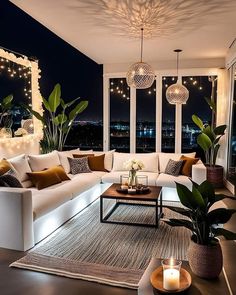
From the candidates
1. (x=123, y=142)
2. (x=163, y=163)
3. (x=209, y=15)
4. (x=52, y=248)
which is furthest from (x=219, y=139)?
(x=52, y=248)

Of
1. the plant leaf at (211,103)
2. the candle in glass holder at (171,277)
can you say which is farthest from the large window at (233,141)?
the candle in glass holder at (171,277)

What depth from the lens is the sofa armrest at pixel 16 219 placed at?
328cm

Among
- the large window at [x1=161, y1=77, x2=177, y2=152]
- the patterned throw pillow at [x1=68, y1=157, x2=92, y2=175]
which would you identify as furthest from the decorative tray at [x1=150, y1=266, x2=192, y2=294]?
the large window at [x1=161, y1=77, x2=177, y2=152]

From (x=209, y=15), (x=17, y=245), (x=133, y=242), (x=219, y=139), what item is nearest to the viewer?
(x=17, y=245)

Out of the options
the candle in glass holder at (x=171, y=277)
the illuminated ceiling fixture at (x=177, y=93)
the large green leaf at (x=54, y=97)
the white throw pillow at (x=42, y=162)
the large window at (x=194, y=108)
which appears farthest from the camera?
the large window at (x=194, y=108)

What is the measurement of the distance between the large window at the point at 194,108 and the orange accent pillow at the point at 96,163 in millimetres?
2808

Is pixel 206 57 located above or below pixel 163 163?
above

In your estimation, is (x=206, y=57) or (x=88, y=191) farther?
(x=206, y=57)

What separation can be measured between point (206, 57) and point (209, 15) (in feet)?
10.1

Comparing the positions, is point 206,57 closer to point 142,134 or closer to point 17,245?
point 142,134

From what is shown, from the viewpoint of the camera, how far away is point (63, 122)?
245 inches

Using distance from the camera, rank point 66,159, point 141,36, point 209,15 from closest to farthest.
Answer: point 209,15 < point 141,36 < point 66,159

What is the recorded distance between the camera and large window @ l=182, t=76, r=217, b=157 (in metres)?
7.74

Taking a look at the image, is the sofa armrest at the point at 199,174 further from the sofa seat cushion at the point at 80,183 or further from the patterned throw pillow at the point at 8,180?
the patterned throw pillow at the point at 8,180
